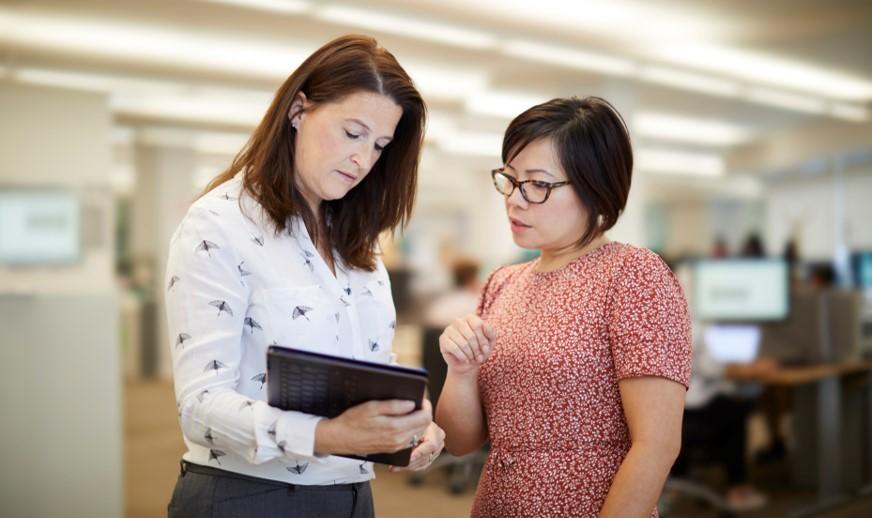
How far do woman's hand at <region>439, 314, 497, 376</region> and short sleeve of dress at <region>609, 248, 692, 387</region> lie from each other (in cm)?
21

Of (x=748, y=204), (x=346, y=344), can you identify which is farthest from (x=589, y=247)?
(x=748, y=204)

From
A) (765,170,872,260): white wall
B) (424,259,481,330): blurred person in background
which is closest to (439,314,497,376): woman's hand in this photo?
(424,259,481,330): blurred person in background

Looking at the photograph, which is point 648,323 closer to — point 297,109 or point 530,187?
point 530,187

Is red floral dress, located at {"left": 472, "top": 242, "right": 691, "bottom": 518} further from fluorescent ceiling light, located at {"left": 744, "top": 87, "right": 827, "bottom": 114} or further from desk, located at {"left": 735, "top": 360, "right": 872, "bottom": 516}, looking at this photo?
fluorescent ceiling light, located at {"left": 744, "top": 87, "right": 827, "bottom": 114}

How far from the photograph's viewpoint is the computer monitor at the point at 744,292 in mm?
4582

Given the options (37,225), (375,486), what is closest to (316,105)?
(375,486)

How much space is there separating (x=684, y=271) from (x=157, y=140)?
7.84 metres

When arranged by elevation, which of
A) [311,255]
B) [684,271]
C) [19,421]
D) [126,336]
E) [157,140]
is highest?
[157,140]

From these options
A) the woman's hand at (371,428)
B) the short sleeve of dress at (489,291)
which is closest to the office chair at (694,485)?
the short sleeve of dress at (489,291)

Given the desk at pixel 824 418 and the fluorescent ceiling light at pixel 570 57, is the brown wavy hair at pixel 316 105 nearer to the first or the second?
the desk at pixel 824 418

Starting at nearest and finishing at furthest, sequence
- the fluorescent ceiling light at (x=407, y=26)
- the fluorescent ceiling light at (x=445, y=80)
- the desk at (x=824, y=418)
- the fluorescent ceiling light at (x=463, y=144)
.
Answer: the desk at (x=824, y=418) < the fluorescent ceiling light at (x=407, y=26) < the fluorescent ceiling light at (x=445, y=80) < the fluorescent ceiling light at (x=463, y=144)

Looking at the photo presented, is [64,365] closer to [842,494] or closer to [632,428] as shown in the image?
[632,428]

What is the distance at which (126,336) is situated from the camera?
35.4 feet

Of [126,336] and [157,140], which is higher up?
[157,140]
